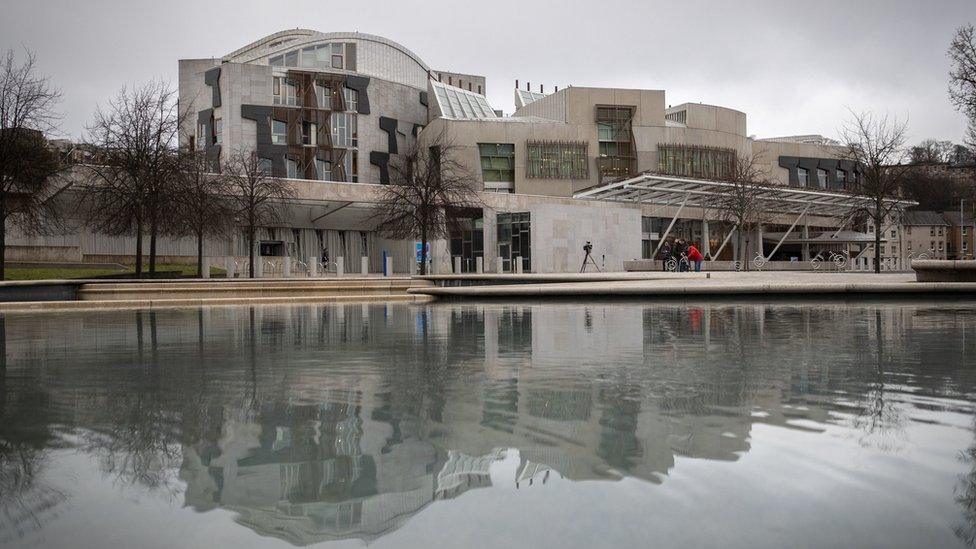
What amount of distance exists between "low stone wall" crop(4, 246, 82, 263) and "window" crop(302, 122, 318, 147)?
2284cm

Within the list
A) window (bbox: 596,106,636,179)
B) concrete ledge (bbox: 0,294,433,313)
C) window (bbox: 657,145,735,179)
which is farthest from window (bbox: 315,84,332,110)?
concrete ledge (bbox: 0,294,433,313)

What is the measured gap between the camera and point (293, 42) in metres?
67.6

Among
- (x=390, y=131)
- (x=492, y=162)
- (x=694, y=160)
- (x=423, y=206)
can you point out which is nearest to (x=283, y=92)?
(x=390, y=131)

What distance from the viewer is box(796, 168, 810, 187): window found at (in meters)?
73.9

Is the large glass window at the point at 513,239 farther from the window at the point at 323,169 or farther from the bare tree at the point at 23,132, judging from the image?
the bare tree at the point at 23,132

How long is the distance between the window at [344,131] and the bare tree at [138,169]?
28.5 m

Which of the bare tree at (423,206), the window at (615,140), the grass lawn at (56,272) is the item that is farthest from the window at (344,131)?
the grass lawn at (56,272)

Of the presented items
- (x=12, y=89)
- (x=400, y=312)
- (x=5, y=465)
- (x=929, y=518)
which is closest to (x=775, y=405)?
(x=929, y=518)

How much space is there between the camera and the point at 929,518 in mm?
2502

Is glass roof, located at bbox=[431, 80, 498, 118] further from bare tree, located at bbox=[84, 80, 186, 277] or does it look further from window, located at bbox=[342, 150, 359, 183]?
bare tree, located at bbox=[84, 80, 186, 277]

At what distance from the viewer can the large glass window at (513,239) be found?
4328cm

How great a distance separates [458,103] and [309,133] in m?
15.1

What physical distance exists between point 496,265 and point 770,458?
136ft

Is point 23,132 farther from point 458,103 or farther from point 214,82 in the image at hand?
point 458,103
